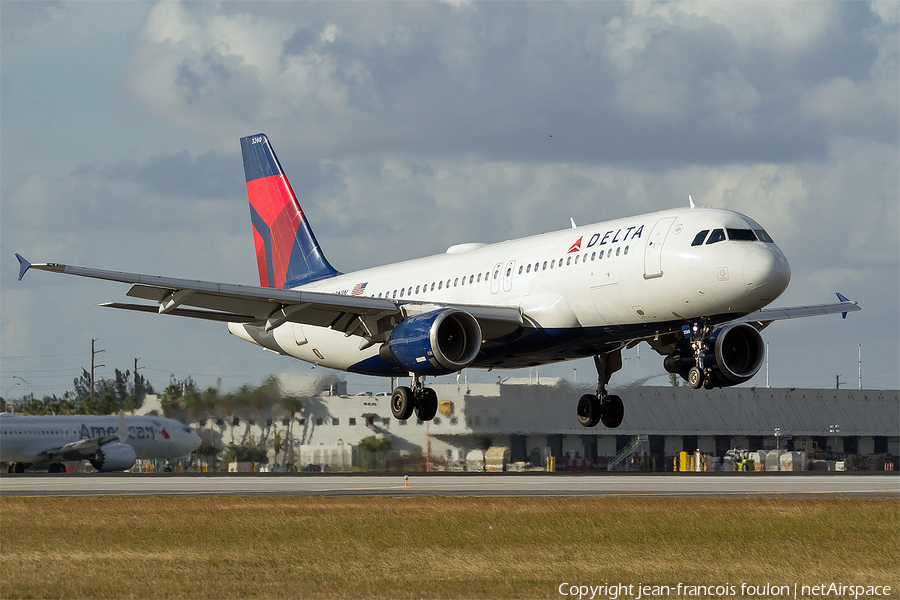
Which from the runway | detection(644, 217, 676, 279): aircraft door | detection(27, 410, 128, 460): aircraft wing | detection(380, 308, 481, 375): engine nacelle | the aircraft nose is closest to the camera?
the aircraft nose

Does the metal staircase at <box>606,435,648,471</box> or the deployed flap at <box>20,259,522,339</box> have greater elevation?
the deployed flap at <box>20,259,522,339</box>

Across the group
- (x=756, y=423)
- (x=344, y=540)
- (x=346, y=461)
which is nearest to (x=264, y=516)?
(x=344, y=540)

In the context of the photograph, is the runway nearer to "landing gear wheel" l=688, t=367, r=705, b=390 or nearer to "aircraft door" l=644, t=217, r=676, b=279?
"landing gear wheel" l=688, t=367, r=705, b=390

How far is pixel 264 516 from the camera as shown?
3145 cm

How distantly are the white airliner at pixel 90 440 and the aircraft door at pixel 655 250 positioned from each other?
5222cm

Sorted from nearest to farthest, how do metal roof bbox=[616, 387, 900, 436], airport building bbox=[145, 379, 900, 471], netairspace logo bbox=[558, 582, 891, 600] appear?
netairspace logo bbox=[558, 582, 891, 600] → airport building bbox=[145, 379, 900, 471] → metal roof bbox=[616, 387, 900, 436]

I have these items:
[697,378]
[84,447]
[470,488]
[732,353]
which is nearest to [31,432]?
[84,447]

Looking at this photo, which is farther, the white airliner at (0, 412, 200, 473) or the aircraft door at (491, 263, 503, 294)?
the white airliner at (0, 412, 200, 473)

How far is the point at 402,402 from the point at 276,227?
16158 mm

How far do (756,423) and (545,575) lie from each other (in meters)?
91.4

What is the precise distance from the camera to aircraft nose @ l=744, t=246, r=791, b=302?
28938 millimetres

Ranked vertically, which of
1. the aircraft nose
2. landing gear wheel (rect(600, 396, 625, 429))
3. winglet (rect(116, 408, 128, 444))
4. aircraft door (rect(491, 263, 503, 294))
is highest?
aircraft door (rect(491, 263, 503, 294))

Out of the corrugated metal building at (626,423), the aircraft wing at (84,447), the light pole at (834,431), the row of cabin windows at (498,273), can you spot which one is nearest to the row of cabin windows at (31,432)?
the aircraft wing at (84,447)

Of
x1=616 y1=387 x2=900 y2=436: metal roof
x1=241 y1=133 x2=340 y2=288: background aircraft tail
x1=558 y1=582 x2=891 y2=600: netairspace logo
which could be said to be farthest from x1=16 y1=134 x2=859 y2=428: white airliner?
x1=616 y1=387 x2=900 y2=436: metal roof
